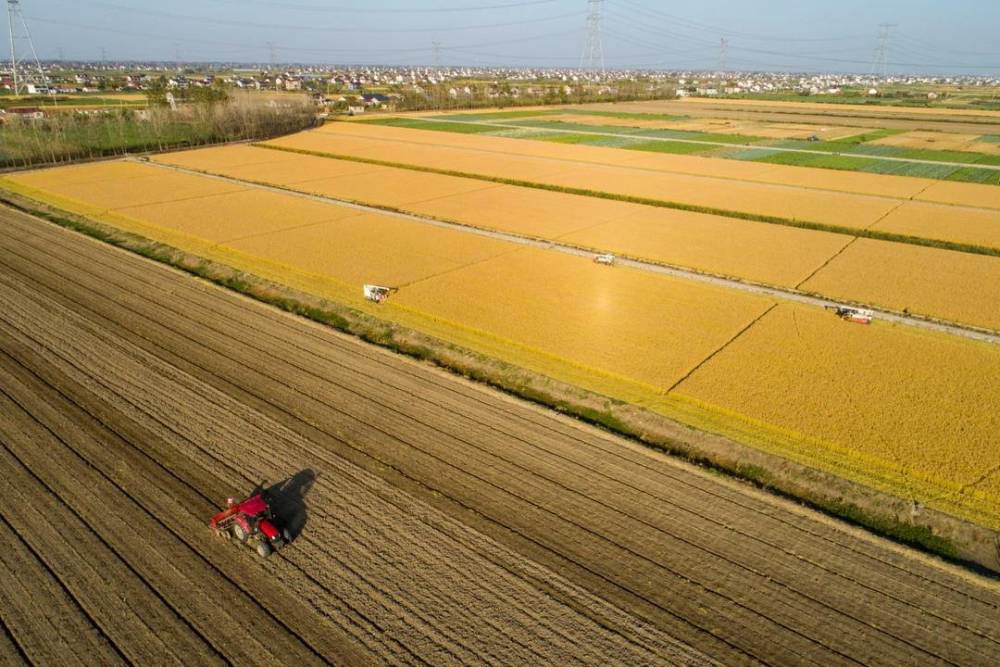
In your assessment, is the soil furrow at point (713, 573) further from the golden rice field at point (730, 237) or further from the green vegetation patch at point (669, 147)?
the green vegetation patch at point (669, 147)

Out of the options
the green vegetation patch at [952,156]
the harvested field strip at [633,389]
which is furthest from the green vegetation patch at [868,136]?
the harvested field strip at [633,389]

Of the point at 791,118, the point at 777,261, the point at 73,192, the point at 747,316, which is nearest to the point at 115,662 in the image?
the point at 747,316

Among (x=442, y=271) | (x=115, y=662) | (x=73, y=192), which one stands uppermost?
(x=73, y=192)

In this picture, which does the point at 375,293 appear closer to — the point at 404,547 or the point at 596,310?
the point at 596,310

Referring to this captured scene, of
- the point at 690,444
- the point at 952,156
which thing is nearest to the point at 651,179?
the point at 952,156

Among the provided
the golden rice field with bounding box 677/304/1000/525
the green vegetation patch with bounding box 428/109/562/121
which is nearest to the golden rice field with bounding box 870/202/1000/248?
the golden rice field with bounding box 677/304/1000/525

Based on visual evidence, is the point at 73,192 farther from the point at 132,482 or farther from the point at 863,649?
the point at 863,649

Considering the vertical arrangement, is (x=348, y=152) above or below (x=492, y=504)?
above
